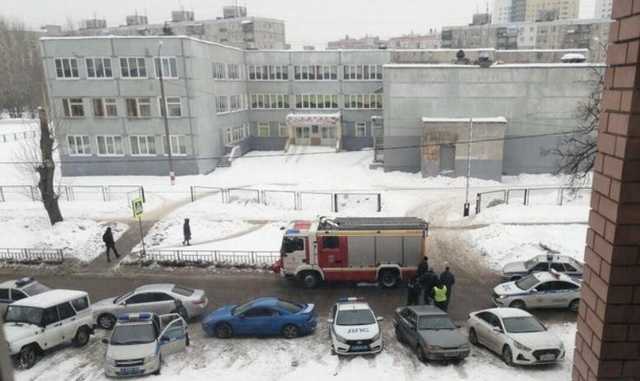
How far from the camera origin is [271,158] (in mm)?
48406

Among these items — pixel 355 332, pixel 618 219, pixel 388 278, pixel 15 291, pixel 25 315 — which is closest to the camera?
pixel 618 219

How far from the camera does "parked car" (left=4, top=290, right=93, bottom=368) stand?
45.8ft

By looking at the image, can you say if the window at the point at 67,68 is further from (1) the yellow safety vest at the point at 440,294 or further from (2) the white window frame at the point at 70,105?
(1) the yellow safety vest at the point at 440,294

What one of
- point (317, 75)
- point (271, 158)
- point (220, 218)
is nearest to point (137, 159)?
point (271, 158)

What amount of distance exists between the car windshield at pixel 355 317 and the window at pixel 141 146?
1214 inches

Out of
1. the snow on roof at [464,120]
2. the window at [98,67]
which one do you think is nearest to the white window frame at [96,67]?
the window at [98,67]

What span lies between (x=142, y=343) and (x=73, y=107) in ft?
110

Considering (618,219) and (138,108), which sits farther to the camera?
(138,108)

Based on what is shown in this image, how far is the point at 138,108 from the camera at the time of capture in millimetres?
40125

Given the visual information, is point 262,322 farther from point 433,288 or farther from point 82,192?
point 82,192

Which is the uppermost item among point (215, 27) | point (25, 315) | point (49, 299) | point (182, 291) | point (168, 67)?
point (215, 27)

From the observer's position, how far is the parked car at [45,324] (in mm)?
13945

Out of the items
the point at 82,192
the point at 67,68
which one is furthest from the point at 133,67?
the point at 82,192

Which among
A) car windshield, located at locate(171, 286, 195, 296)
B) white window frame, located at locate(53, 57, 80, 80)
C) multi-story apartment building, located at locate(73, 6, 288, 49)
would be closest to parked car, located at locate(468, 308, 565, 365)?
car windshield, located at locate(171, 286, 195, 296)
